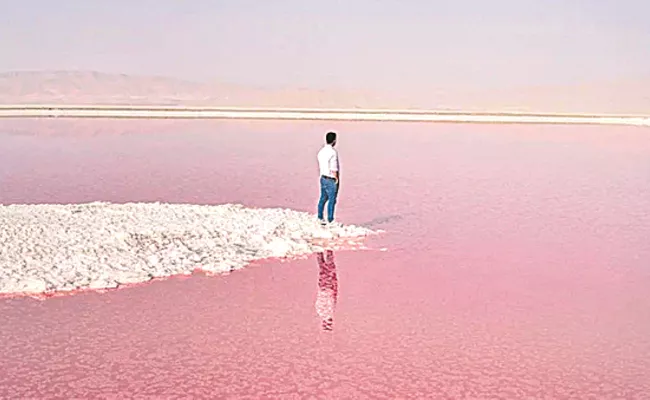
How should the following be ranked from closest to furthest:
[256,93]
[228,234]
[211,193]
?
[228,234] → [211,193] → [256,93]

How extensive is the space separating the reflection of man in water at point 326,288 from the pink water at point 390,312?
0.07 feet

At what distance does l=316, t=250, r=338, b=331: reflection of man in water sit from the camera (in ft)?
24.6

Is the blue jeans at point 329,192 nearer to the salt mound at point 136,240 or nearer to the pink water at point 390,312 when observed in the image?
the salt mound at point 136,240

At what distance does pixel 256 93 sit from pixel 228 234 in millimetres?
82224

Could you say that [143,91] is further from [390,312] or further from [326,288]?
[390,312]

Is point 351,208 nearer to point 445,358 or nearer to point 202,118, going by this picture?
point 445,358

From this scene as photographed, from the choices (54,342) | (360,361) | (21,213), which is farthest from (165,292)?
(21,213)

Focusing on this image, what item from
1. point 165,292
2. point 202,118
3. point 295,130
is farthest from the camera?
point 202,118

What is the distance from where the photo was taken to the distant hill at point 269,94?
75.8m

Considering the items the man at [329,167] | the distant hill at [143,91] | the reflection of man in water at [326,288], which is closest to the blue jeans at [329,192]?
the man at [329,167]

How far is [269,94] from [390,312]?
263 ft

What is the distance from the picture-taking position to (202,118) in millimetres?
38906

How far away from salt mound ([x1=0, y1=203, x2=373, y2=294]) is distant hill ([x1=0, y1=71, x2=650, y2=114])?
198ft

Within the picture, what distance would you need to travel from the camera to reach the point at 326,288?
8352 millimetres
